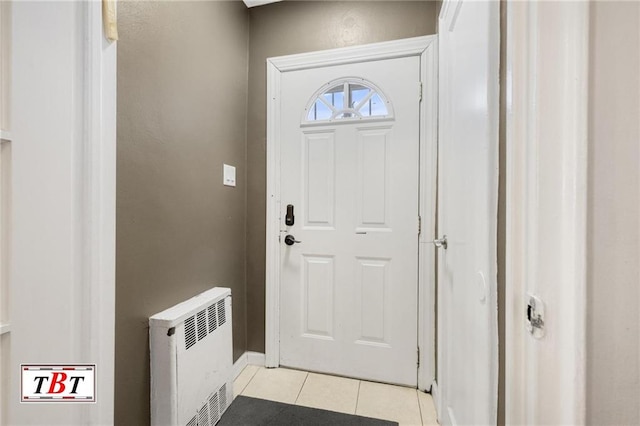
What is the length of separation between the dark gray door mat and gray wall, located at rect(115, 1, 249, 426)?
17.1 inches

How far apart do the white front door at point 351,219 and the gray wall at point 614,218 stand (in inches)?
53.1

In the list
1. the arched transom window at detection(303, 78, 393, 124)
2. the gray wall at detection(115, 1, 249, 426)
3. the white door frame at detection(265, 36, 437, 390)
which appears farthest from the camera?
the arched transom window at detection(303, 78, 393, 124)

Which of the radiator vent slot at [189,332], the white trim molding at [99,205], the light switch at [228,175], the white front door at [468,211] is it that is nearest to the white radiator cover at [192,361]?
the radiator vent slot at [189,332]

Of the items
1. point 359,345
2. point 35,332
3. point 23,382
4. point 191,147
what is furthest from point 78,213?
point 359,345

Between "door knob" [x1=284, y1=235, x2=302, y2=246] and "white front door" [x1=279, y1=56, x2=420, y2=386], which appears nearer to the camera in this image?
"white front door" [x1=279, y1=56, x2=420, y2=386]

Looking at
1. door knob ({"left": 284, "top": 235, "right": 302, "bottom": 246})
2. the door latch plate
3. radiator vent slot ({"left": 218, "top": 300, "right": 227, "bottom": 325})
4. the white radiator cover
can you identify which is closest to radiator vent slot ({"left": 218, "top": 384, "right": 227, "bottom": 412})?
the white radiator cover

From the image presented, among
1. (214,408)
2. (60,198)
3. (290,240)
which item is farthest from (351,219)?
(60,198)

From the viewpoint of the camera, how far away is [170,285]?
4.37 feet

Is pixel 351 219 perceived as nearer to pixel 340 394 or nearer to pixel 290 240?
pixel 290 240

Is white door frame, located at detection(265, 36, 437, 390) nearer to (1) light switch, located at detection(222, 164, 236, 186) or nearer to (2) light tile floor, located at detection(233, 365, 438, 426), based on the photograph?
(2) light tile floor, located at detection(233, 365, 438, 426)

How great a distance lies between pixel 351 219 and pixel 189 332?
3.72ft

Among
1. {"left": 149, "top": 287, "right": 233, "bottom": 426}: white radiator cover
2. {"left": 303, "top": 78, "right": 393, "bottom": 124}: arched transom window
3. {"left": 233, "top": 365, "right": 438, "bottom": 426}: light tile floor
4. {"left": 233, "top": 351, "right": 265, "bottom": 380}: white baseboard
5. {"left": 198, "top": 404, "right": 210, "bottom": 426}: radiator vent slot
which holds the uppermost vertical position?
{"left": 303, "top": 78, "right": 393, "bottom": 124}: arched transom window

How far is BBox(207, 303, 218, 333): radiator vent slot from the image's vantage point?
145 cm

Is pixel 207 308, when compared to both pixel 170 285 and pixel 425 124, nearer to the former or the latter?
pixel 170 285
